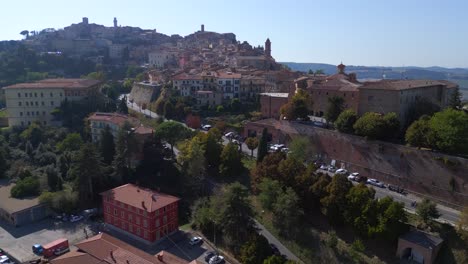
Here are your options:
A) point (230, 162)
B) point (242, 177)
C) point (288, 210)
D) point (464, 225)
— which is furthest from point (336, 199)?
point (230, 162)

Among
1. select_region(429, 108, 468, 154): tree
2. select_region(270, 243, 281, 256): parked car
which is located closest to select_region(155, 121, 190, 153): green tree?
select_region(270, 243, 281, 256): parked car

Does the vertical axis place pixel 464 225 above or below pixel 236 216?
above

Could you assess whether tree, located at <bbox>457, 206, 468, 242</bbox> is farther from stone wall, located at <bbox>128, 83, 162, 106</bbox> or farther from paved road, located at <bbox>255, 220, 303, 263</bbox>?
stone wall, located at <bbox>128, 83, 162, 106</bbox>

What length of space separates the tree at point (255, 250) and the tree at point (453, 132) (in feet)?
52.5

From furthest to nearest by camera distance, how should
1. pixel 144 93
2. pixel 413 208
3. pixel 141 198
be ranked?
1. pixel 144 93
2. pixel 141 198
3. pixel 413 208

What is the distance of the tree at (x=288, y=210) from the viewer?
27578mm

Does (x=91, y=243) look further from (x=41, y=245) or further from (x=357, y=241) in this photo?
(x=357, y=241)

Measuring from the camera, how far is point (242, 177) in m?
37.3

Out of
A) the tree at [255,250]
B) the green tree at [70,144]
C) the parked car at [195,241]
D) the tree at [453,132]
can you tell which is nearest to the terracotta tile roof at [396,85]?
the tree at [453,132]

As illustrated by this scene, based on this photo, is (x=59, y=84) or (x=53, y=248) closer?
(x=53, y=248)

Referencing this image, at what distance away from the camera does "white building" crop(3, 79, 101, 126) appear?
53741 millimetres

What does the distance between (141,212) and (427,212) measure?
69.9 feet

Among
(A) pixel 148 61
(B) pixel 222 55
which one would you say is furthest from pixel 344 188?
(A) pixel 148 61

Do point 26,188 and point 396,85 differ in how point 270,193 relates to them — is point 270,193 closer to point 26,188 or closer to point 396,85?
point 396,85
